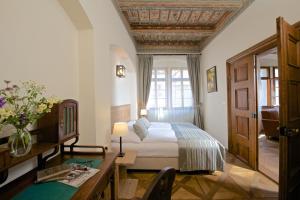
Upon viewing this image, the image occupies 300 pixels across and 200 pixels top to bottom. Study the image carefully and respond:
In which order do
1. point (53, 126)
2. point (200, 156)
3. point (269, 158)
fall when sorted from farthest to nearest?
1. point (269, 158)
2. point (200, 156)
3. point (53, 126)

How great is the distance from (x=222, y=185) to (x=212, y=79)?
9.70ft

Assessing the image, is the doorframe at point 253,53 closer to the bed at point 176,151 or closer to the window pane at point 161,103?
the bed at point 176,151

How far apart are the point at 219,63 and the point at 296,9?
2.30m

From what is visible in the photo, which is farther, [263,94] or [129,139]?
[263,94]

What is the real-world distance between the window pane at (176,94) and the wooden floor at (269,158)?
2599 millimetres

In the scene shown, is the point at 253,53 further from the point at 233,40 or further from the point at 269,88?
the point at 269,88

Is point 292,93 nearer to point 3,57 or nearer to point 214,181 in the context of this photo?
point 214,181

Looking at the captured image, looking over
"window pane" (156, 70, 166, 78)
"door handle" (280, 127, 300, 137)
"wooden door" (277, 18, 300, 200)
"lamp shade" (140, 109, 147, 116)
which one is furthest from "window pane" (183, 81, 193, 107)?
"door handle" (280, 127, 300, 137)

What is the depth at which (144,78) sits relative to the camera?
576 centimetres

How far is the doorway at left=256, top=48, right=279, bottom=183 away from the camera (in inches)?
126

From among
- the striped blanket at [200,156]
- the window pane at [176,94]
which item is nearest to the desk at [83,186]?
the striped blanket at [200,156]

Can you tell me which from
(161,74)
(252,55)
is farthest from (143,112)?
(252,55)

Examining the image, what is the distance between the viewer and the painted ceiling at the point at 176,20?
324 centimetres

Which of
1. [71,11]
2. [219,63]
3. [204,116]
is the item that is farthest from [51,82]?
[204,116]
